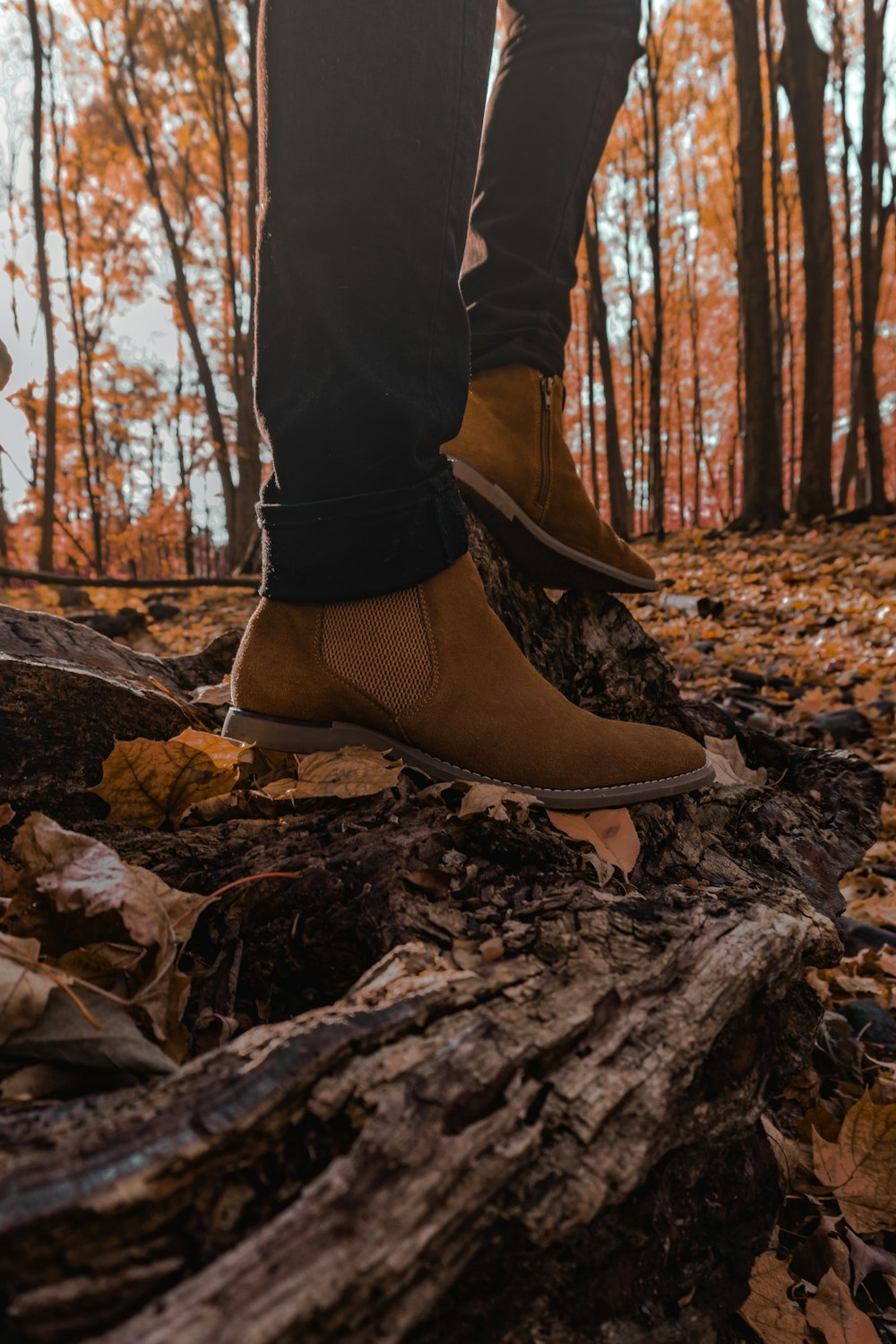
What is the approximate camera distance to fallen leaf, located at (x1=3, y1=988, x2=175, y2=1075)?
53cm

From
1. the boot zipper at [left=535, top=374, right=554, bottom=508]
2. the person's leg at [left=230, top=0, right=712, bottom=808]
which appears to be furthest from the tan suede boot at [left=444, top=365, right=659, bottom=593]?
the person's leg at [left=230, top=0, right=712, bottom=808]

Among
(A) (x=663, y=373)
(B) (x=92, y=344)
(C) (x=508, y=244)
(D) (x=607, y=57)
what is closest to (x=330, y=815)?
(C) (x=508, y=244)

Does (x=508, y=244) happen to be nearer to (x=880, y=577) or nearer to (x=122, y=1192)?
(x=122, y=1192)

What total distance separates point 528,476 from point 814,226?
8035 millimetres

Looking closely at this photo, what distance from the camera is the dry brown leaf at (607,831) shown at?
0.99m

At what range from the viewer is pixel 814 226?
751cm

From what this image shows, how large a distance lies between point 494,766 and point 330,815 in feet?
0.81

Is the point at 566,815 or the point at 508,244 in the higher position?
the point at 508,244

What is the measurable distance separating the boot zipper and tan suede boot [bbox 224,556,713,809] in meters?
0.43

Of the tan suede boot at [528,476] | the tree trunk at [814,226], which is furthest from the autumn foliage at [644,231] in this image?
the tan suede boot at [528,476]

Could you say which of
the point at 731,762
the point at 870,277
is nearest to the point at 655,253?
the point at 870,277

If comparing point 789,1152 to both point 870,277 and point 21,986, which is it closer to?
point 21,986

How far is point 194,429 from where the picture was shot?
1992 centimetres

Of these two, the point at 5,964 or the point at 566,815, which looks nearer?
the point at 5,964
